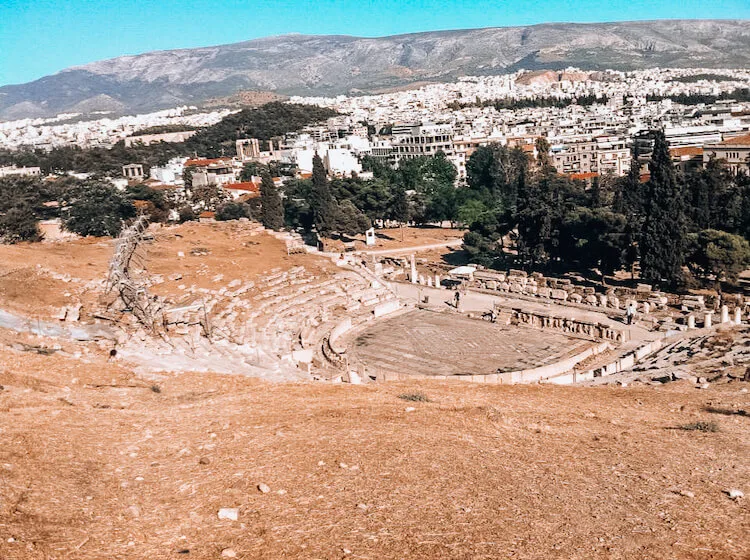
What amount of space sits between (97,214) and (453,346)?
96.9 ft

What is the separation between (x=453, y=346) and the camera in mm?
26750

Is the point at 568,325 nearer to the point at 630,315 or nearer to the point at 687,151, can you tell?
the point at 630,315

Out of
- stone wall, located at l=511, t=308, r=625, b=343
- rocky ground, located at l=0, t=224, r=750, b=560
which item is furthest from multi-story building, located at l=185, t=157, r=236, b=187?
rocky ground, located at l=0, t=224, r=750, b=560

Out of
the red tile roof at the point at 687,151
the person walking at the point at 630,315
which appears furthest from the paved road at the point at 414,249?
the red tile roof at the point at 687,151

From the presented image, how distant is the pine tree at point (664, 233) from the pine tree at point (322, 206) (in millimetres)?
22257

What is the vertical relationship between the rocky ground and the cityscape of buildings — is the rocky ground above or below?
below

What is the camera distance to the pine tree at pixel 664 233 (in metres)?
34.8

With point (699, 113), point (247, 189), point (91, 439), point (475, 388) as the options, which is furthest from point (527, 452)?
point (699, 113)

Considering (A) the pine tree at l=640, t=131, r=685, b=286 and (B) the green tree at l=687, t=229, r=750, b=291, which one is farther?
(B) the green tree at l=687, t=229, r=750, b=291

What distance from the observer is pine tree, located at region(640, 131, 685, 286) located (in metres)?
34.8

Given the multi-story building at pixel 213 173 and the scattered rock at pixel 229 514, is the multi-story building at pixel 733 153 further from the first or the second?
the scattered rock at pixel 229 514

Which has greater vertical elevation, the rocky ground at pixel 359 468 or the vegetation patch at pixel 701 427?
the rocky ground at pixel 359 468

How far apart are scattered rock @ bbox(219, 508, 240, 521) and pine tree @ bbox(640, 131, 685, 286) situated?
98.9 ft

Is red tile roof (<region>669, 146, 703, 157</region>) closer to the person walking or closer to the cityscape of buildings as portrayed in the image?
the cityscape of buildings
